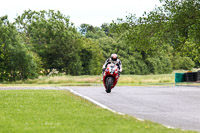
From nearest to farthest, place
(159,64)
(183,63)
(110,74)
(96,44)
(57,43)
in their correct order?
1. (110,74)
2. (57,43)
3. (96,44)
4. (159,64)
5. (183,63)

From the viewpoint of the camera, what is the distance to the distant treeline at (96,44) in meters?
29.5

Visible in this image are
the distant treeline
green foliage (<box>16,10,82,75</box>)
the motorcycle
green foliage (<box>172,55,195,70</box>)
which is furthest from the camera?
green foliage (<box>172,55,195,70</box>)

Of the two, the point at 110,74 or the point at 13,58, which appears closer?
the point at 110,74

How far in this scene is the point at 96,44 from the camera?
78.5 meters

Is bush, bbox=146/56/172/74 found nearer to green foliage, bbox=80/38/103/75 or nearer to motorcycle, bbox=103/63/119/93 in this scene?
green foliage, bbox=80/38/103/75

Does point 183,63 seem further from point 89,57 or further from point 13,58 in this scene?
point 13,58

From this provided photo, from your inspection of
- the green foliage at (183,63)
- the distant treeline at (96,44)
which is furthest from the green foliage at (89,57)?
the green foliage at (183,63)

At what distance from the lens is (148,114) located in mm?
11312

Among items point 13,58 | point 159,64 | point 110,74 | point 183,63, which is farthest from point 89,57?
point 110,74

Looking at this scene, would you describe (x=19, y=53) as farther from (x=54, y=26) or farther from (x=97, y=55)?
(x=97, y=55)

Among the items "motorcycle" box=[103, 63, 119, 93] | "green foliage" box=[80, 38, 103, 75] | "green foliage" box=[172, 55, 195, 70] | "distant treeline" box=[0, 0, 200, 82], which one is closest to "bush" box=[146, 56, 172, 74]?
"distant treeline" box=[0, 0, 200, 82]

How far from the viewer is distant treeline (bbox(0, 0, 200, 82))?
29469mm

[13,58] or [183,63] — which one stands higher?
[13,58]

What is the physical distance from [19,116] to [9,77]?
42.7m
